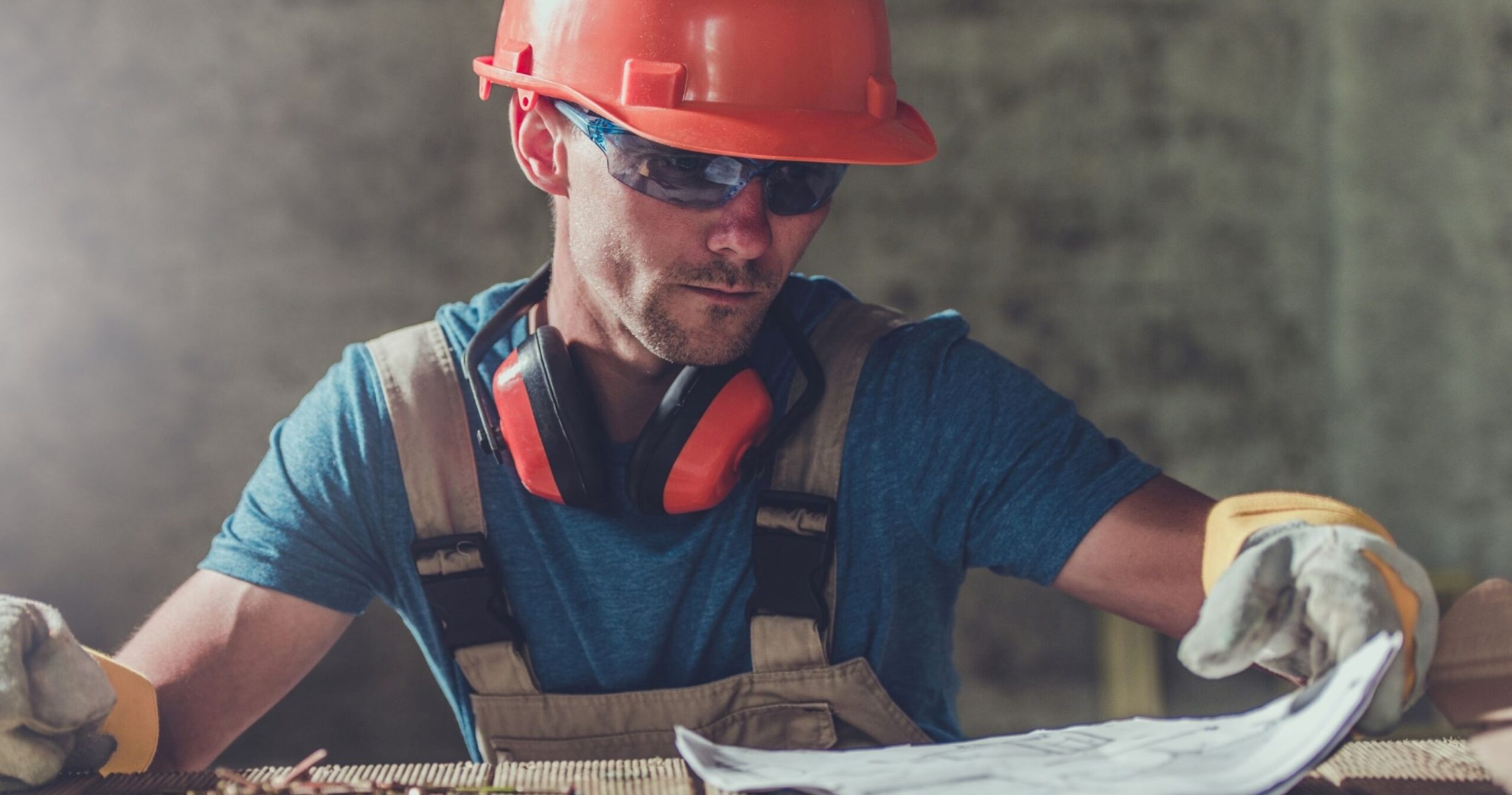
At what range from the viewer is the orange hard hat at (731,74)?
4.82ft

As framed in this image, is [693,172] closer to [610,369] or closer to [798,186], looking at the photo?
[798,186]

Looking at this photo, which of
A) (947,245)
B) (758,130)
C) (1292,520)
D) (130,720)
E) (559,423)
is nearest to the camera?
(1292,520)

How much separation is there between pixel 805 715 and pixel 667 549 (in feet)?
0.92

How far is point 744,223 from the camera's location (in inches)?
59.8

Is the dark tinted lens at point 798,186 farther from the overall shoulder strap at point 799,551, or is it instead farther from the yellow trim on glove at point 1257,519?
the yellow trim on glove at point 1257,519

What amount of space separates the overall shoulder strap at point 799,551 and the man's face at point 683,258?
0.15m

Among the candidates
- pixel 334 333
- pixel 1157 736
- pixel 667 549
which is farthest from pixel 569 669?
pixel 334 333

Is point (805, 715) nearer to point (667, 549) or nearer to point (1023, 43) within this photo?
point (667, 549)

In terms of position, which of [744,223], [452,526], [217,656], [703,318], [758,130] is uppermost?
[758,130]

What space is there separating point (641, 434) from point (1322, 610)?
2.85 ft

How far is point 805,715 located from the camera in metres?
1.59

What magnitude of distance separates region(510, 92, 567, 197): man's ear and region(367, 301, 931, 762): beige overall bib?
0.32 metres

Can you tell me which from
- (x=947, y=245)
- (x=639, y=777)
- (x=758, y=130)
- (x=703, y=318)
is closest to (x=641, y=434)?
(x=703, y=318)

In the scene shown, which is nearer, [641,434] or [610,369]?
[641,434]
